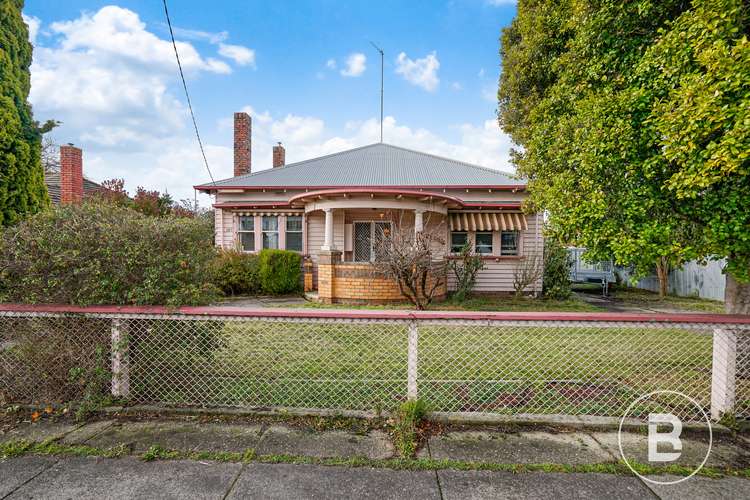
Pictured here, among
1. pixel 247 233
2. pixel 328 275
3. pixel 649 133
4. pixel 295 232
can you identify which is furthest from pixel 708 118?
pixel 247 233

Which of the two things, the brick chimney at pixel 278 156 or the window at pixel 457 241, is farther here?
the brick chimney at pixel 278 156

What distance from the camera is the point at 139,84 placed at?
11.2 metres

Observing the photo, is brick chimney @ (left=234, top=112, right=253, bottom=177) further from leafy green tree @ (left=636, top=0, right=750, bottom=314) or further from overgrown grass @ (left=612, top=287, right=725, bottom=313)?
overgrown grass @ (left=612, top=287, right=725, bottom=313)

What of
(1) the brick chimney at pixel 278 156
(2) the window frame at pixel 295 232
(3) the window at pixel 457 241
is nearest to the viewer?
(3) the window at pixel 457 241

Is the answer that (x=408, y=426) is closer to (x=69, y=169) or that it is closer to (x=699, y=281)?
(x=699, y=281)

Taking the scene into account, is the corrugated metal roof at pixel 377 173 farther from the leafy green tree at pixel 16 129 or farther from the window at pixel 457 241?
the leafy green tree at pixel 16 129

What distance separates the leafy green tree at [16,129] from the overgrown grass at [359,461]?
9.85 feet

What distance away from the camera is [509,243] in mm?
12469

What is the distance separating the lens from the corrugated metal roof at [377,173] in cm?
1298

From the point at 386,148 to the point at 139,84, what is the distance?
404 inches

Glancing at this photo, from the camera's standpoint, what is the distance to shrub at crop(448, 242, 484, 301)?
11188 mm

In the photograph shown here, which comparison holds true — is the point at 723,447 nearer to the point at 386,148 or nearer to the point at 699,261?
the point at 699,261

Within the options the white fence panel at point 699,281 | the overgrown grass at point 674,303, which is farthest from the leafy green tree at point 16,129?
the white fence panel at point 699,281

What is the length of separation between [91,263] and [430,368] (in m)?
4.00
